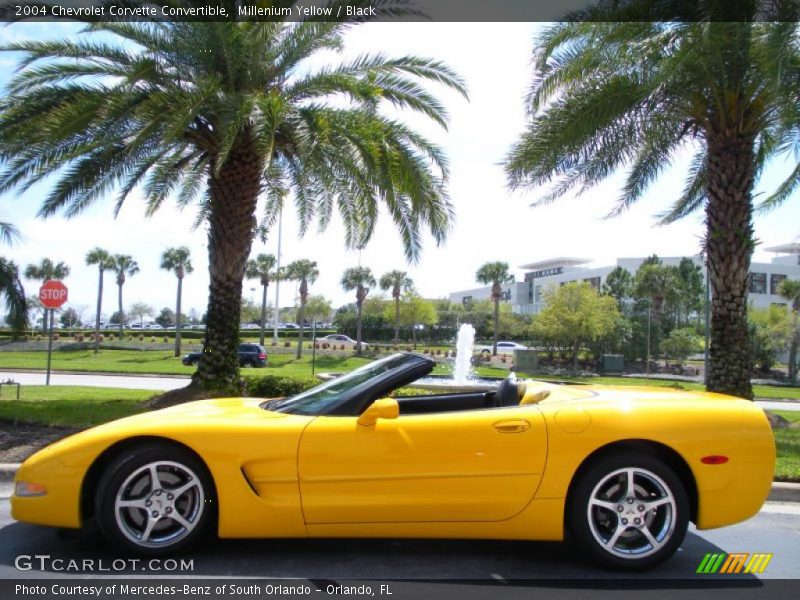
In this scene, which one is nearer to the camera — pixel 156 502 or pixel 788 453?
pixel 156 502

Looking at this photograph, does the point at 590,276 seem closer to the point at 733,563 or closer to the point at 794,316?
the point at 794,316

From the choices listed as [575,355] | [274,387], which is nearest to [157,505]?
[274,387]

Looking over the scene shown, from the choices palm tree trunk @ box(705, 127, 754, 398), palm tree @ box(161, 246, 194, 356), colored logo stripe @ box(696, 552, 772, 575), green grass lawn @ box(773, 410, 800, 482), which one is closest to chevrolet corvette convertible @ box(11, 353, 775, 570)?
colored logo stripe @ box(696, 552, 772, 575)

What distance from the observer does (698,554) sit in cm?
424

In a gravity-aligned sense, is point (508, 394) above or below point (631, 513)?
above

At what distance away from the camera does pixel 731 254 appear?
11.6 meters

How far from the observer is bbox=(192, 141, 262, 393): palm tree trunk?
462 inches

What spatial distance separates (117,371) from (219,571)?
25814mm

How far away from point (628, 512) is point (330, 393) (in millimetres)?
1959

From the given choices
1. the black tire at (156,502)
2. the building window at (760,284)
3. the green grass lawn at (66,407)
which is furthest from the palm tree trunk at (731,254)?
the building window at (760,284)

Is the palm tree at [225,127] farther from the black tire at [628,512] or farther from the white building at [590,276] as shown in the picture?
the white building at [590,276]

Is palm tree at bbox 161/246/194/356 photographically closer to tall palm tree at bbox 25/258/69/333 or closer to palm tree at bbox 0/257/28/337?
tall palm tree at bbox 25/258/69/333

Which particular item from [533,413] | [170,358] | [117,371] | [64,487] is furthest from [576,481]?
[170,358]

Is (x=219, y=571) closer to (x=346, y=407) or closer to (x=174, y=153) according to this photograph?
(x=346, y=407)
